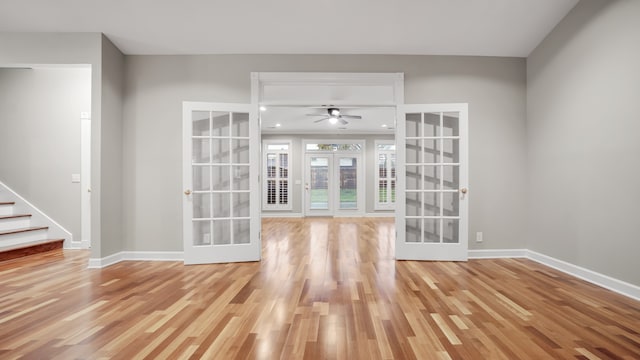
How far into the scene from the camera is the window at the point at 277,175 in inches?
357

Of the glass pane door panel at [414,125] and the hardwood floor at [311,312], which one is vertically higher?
the glass pane door panel at [414,125]

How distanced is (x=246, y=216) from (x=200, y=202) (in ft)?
2.00

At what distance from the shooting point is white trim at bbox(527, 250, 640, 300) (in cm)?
254

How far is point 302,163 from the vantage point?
9055 millimetres

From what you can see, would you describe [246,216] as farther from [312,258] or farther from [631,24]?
[631,24]

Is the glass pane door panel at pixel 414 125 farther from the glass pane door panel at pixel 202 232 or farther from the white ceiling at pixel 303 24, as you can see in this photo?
the glass pane door panel at pixel 202 232

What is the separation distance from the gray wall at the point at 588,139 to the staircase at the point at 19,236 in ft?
22.4

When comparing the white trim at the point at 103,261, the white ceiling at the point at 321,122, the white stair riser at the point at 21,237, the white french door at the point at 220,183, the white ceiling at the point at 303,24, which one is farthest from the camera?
the white ceiling at the point at 321,122

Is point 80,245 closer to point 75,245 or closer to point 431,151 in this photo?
point 75,245

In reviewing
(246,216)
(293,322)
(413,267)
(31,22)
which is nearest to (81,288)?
(246,216)

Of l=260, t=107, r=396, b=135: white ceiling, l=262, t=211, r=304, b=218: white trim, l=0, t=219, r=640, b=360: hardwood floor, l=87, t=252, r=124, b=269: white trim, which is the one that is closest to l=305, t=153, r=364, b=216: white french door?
l=262, t=211, r=304, b=218: white trim

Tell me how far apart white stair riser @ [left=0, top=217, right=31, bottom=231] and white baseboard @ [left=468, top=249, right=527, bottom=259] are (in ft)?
21.3

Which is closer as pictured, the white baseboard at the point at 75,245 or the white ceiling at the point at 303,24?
the white ceiling at the point at 303,24

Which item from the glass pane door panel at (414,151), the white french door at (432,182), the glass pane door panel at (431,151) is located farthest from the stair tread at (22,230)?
the glass pane door panel at (431,151)
